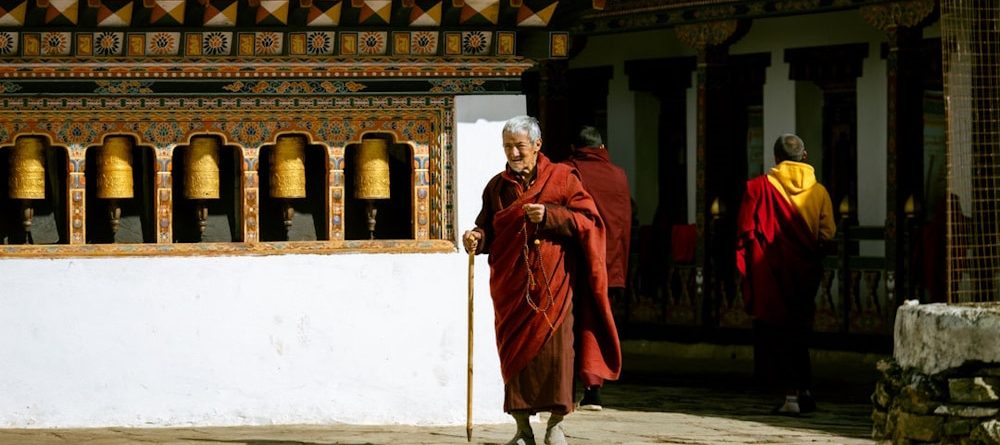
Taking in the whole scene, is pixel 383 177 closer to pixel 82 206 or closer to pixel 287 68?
pixel 287 68

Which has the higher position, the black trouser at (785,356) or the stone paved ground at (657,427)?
the black trouser at (785,356)

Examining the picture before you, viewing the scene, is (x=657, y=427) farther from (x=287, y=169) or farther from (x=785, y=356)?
(x=287, y=169)

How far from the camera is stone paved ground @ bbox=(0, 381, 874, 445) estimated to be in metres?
9.00

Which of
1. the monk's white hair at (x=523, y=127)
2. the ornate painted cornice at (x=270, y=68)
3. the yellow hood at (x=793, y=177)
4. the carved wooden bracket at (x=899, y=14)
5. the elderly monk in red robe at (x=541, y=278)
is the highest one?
the carved wooden bracket at (x=899, y=14)

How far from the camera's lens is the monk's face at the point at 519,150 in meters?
8.44

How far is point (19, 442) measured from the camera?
889 centimetres

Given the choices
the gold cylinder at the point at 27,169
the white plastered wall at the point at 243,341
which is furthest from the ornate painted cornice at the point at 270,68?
the white plastered wall at the point at 243,341

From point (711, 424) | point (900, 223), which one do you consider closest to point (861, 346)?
point (900, 223)

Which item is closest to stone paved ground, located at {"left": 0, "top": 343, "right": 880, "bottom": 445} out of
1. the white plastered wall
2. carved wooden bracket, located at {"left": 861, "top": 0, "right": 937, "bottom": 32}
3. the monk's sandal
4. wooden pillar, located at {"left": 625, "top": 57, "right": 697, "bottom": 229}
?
the white plastered wall

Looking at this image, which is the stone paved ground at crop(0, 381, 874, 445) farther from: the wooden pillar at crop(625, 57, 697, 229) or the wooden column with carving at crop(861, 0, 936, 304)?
the wooden pillar at crop(625, 57, 697, 229)

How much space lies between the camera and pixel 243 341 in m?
9.52

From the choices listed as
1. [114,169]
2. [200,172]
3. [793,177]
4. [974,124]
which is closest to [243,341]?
[200,172]

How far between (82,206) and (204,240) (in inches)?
24.2

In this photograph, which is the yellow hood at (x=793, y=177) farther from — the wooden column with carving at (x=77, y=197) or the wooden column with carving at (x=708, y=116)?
the wooden column with carving at (x=708, y=116)
